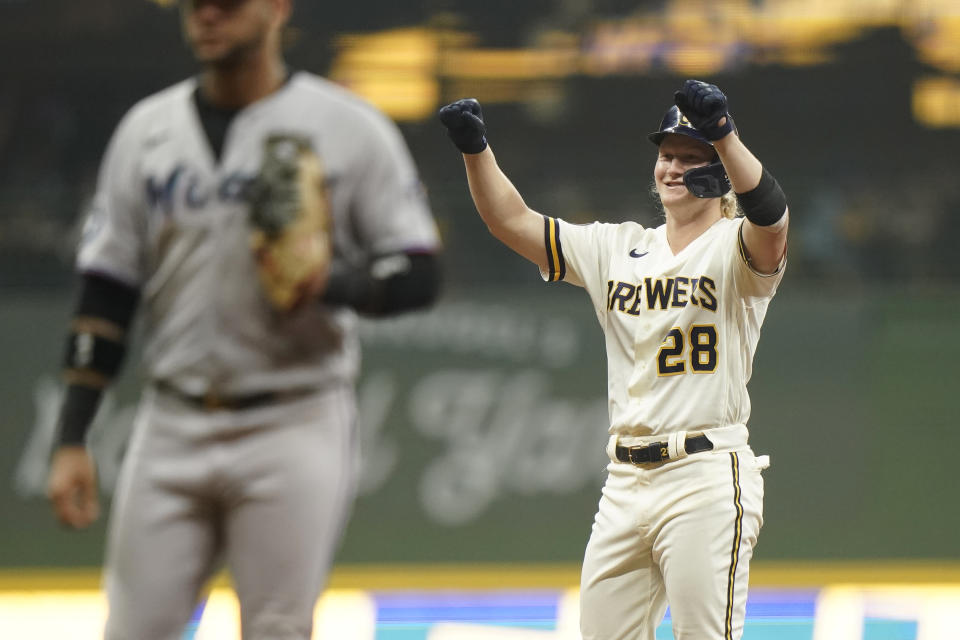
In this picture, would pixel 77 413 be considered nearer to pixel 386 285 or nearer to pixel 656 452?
pixel 386 285

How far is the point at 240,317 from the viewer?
213 centimetres

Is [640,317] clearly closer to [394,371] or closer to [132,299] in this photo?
[132,299]

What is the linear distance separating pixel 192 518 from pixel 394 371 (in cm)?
509

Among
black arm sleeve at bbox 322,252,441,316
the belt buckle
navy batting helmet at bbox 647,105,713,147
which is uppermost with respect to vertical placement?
navy batting helmet at bbox 647,105,713,147

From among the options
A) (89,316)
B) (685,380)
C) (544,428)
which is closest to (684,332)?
(685,380)

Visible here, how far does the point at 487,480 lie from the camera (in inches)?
282

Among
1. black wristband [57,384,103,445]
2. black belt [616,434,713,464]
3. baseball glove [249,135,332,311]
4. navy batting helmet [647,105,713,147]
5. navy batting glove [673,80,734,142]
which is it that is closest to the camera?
baseball glove [249,135,332,311]

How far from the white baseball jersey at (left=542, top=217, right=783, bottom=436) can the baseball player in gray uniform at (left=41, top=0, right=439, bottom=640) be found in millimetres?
1149

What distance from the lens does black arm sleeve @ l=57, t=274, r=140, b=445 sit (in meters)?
2.23

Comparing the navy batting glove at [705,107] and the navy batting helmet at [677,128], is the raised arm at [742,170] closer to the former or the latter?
the navy batting glove at [705,107]

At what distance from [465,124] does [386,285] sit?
4.35ft

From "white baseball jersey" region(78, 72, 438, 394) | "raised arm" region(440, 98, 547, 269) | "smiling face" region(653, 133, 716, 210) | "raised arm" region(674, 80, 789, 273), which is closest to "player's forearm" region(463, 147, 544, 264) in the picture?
"raised arm" region(440, 98, 547, 269)

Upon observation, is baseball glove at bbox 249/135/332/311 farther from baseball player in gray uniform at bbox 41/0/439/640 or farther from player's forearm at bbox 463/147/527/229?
player's forearm at bbox 463/147/527/229

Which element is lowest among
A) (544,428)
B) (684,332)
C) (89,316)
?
(544,428)
